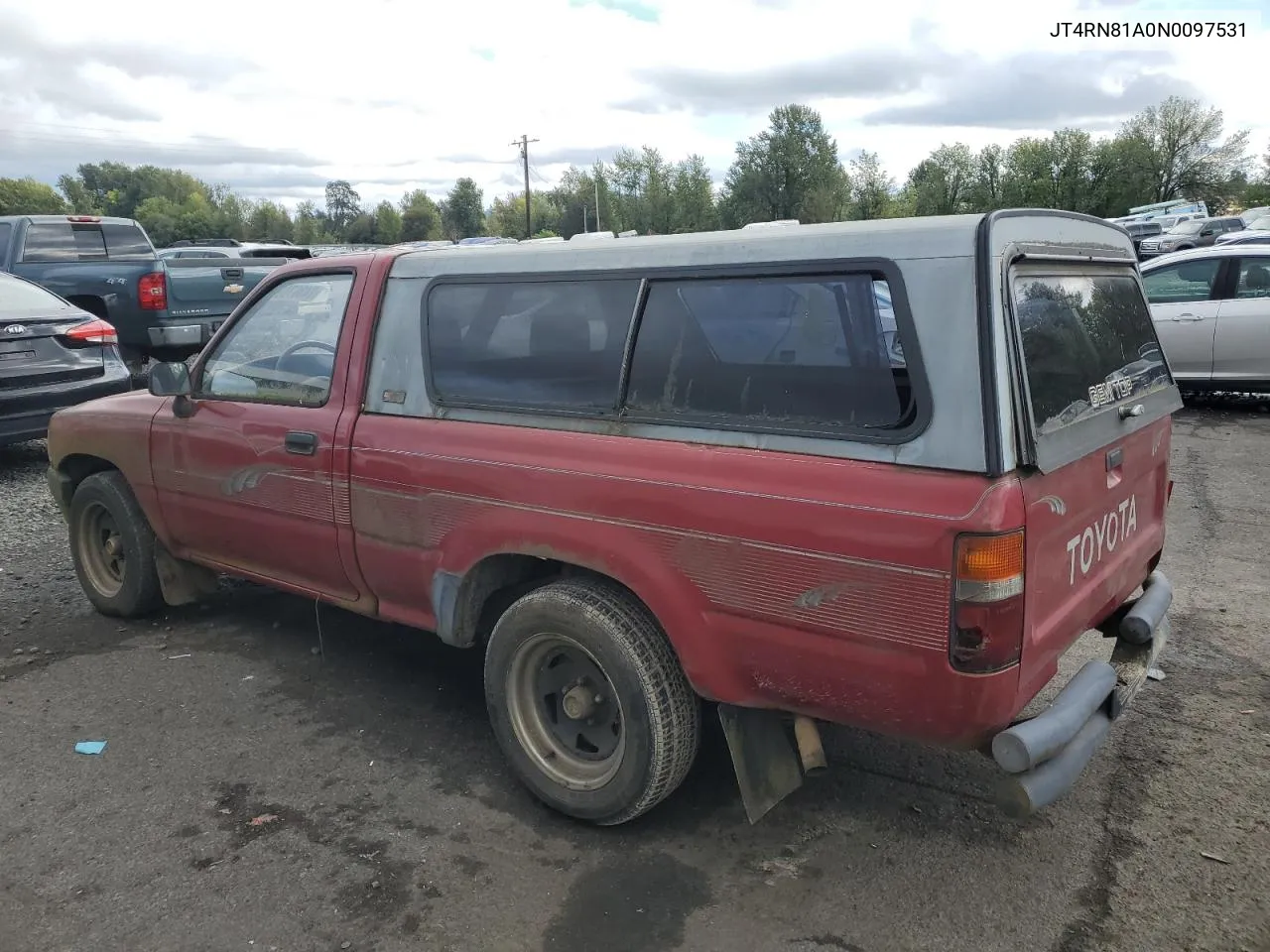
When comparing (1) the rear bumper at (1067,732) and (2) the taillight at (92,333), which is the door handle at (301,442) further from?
(2) the taillight at (92,333)

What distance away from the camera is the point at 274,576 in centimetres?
430

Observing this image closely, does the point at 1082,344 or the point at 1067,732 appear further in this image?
the point at 1082,344

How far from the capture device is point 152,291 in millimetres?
11070

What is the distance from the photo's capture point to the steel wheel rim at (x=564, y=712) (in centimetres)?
326

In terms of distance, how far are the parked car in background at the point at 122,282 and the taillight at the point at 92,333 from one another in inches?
109

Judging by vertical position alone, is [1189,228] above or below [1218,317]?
above

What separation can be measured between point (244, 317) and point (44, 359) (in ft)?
14.9

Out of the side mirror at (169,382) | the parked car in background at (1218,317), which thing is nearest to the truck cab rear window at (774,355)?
the side mirror at (169,382)

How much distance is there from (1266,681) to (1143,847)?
5.11 ft

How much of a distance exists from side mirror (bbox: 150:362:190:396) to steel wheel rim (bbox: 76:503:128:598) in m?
1.05

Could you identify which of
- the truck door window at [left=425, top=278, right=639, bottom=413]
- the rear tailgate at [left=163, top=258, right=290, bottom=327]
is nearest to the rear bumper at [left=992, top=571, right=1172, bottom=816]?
the truck door window at [left=425, top=278, right=639, bottom=413]

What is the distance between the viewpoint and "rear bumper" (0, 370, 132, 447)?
7.60m

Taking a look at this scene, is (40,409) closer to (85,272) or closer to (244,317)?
(85,272)

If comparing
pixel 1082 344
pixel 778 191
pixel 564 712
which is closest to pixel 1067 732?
pixel 1082 344
